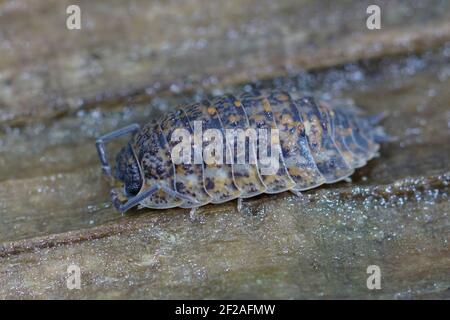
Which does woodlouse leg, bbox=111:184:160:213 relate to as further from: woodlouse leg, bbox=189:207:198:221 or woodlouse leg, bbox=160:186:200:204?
woodlouse leg, bbox=189:207:198:221

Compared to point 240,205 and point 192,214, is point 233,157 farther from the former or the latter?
point 192,214

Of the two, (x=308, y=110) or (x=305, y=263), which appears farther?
(x=308, y=110)

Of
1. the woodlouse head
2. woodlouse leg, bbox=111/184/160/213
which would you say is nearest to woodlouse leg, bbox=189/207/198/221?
woodlouse leg, bbox=111/184/160/213

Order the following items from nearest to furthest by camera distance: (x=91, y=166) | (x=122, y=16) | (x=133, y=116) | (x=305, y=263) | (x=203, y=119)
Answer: (x=305, y=263)
(x=203, y=119)
(x=91, y=166)
(x=133, y=116)
(x=122, y=16)

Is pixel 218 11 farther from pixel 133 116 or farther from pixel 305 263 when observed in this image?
pixel 305 263

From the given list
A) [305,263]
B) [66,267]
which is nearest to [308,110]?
[305,263]

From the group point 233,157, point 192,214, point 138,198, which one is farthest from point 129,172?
point 233,157

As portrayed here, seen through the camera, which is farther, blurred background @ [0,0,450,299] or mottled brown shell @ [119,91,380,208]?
mottled brown shell @ [119,91,380,208]
